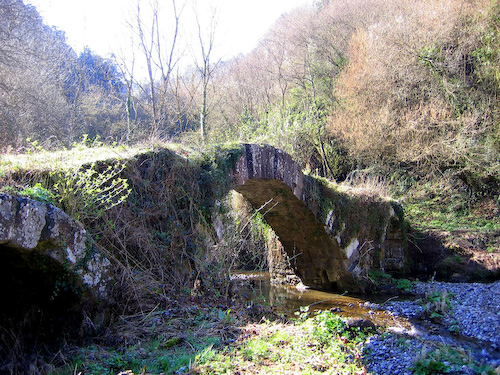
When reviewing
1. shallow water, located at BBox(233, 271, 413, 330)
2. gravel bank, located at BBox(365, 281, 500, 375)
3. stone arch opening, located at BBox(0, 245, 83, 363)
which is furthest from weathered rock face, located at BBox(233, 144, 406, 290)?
stone arch opening, located at BBox(0, 245, 83, 363)

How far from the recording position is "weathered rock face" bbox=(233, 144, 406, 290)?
321 inches

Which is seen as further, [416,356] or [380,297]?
[380,297]

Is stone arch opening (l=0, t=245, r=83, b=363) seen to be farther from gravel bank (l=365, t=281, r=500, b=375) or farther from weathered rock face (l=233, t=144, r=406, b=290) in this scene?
weathered rock face (l=233, t=144, r=406, b=290)

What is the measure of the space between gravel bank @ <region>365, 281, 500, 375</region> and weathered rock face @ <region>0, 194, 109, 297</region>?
3.34m

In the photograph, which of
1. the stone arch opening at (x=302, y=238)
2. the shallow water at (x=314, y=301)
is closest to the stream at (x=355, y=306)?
the shallow water at (x=314, y=301)

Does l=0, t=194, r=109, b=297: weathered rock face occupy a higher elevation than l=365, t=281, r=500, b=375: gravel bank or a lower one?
higher

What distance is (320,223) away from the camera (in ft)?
30.2

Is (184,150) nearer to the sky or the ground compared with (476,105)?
nearer to the ground

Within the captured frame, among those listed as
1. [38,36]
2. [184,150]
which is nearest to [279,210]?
[184,150]

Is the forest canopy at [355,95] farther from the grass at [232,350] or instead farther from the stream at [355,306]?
the grass at [232,350]

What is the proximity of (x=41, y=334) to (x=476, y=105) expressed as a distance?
587 inches

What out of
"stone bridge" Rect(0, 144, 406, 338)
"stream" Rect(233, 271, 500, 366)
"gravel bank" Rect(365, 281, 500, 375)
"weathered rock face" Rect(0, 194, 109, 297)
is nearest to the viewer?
"weathered rock face" Rect(0, 194, 109, 297)

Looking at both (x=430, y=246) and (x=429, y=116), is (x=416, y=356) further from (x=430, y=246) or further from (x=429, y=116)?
(x=429, y=116)

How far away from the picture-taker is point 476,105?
45.8 ft
